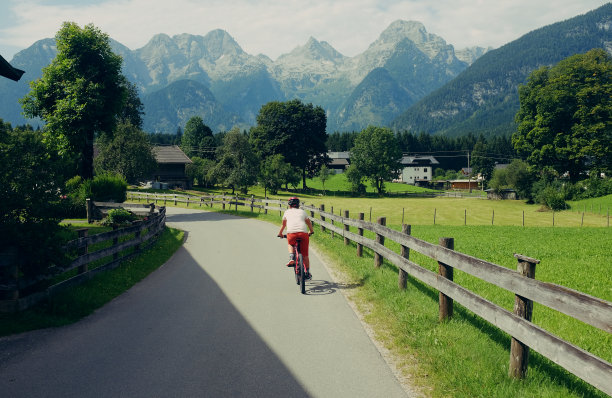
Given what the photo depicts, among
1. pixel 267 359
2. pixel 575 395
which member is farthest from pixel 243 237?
pixel 575 395

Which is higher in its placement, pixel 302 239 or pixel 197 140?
pixel 197 140

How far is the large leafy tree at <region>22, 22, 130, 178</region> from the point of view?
2844cm

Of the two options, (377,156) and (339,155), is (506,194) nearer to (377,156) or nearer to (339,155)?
(377,156)

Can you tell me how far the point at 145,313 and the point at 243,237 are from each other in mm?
11402

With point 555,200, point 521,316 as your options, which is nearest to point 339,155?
point 555,200

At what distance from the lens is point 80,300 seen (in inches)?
297

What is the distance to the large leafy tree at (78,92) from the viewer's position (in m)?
28.4

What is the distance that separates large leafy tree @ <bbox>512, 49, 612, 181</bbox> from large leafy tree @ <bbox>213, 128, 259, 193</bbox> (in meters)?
37.7

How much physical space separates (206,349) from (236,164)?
4376cm

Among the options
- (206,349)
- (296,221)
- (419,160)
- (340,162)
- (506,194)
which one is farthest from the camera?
(419,160)

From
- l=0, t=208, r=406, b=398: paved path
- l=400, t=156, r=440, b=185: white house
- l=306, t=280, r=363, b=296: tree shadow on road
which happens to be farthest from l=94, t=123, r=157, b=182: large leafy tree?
l=400, t=156, r=440, b=185: white house

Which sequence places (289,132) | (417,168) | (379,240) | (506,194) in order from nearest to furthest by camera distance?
1. (379,240)
2. (289,132)
3. (506,194)
4. (417,168)

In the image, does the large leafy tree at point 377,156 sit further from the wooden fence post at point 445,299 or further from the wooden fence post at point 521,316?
the wooden fence post at point 521,316

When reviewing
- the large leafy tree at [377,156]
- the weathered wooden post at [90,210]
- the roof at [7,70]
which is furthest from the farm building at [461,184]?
the roof at [7,70]
